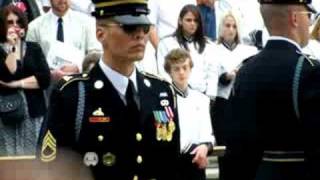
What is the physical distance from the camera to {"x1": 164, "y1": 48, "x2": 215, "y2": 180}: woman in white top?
7809mm

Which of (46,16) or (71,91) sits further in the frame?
(46,16)

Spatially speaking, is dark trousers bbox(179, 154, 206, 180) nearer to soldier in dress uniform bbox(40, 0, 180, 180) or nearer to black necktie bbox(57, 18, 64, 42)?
black necktie bbox(57, 18, 64, 42)

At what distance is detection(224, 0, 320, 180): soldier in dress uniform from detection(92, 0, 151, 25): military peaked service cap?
68 cm

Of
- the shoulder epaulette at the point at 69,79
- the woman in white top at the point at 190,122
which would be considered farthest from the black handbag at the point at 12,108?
the shoulder epaulette at the point at 69,79

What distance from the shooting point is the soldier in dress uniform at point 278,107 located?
4988 millimetres

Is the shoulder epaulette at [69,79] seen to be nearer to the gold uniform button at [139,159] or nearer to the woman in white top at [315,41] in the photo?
the gold uniform button at [139,159]

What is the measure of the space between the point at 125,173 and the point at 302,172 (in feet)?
2.86

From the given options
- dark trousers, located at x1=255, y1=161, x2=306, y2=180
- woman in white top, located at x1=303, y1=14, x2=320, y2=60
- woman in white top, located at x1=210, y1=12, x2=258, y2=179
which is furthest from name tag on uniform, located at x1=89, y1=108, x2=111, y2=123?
woman in white top, located at x1=303, y1=14, x2=320, y2=60

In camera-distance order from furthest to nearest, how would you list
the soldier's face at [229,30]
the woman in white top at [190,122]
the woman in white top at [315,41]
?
the soldier's face at [229,30]
the woman in white top at [315,41]
the woman in white top at [190,122]

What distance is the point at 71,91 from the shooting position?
4816 mm

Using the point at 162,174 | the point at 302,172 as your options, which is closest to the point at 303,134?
the point at 302,172

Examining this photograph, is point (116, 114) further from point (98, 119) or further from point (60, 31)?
point (60, 31)

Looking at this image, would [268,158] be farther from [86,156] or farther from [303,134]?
[86,156]

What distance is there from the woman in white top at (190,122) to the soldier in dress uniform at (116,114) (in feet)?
8.14
